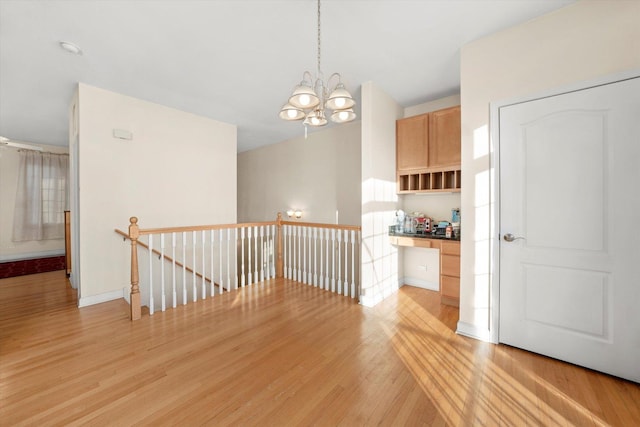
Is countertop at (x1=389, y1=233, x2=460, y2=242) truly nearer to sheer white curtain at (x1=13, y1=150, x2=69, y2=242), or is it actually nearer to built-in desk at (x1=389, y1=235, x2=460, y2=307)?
built-in desk at (x1=389, y1=235, x2=460, y2=307)

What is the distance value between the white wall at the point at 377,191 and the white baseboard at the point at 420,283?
47 centimetres

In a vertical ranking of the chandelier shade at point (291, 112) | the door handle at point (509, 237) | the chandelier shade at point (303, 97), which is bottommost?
the door handle at point (509, 237)

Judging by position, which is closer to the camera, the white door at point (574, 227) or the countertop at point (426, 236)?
the white door at point (574, 227)

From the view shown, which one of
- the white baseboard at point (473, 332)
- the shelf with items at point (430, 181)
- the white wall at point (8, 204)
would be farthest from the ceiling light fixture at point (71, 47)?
the white wall at point (8, 204)

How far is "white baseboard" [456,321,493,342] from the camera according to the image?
244 centimetres

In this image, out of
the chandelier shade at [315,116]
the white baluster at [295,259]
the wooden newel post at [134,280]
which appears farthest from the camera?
the white baluster at [295,259]

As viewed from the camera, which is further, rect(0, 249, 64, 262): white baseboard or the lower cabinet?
rect(0, 249, 64, 262): white baseboard

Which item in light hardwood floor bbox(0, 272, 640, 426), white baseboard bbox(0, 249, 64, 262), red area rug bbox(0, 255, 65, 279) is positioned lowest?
light hardwood floor bbox(0, 272, 640, 426)

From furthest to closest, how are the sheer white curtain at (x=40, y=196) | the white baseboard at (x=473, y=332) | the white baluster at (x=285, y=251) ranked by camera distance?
the sheer white curtain at (x=40, y=196) < the white baluster at (x=285, y=251) < the white baseboard at (x=473, y=332)

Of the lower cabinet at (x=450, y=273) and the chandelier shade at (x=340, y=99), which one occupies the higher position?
the chandelier shade at (x=340, y=99)

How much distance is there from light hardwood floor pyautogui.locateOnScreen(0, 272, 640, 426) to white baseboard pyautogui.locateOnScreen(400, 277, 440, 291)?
33.3 inches

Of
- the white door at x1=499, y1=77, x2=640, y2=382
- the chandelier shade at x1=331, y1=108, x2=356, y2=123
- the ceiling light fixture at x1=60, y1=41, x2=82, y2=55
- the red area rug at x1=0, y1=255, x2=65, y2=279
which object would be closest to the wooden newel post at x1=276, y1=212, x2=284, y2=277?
the chandelier shade at x1=331, y1=108, x2=356, y2=123

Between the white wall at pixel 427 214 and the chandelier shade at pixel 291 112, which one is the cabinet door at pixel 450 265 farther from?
the chandelier shade at pixel 291 112

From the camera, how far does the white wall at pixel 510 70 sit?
1907 millimetres
